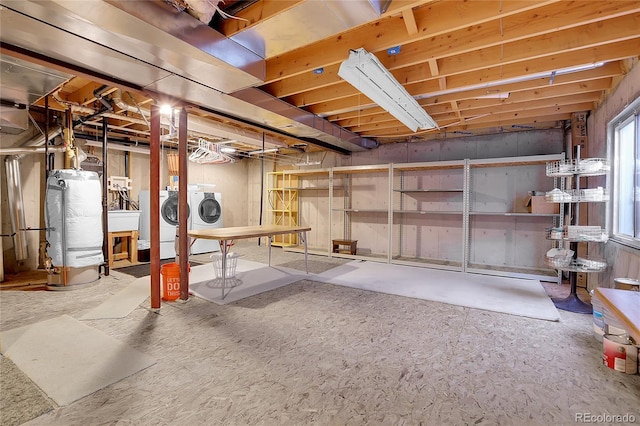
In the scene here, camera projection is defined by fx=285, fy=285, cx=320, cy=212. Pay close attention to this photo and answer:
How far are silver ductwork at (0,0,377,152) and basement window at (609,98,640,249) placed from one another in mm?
3043

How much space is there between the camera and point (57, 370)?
2033mm

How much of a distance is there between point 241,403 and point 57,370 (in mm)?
1434

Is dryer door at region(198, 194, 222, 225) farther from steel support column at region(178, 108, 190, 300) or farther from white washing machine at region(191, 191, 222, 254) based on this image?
steel support column at region(178, 108, 190, 300)

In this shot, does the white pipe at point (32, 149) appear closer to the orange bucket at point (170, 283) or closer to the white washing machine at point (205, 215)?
the white washing machine at point (205, 215)

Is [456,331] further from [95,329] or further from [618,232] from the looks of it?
[95,329]

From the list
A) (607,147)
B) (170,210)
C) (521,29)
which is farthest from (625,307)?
(170,210)

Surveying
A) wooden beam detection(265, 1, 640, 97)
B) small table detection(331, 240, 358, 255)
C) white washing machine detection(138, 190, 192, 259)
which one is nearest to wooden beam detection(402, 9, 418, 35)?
wooden beam detection(265, 1, 640, 97)

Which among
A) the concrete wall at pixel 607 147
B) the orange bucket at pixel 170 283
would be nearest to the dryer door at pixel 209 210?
the orange bucket at pixel 170 283

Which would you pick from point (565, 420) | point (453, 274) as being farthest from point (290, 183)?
point (565, 420)

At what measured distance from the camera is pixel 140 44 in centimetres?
205

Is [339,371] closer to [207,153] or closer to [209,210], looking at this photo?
[207,153]

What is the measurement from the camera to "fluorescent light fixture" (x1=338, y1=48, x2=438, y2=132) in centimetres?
248

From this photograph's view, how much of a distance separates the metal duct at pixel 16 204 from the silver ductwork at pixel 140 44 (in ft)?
11.6

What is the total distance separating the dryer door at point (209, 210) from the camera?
678 cm
